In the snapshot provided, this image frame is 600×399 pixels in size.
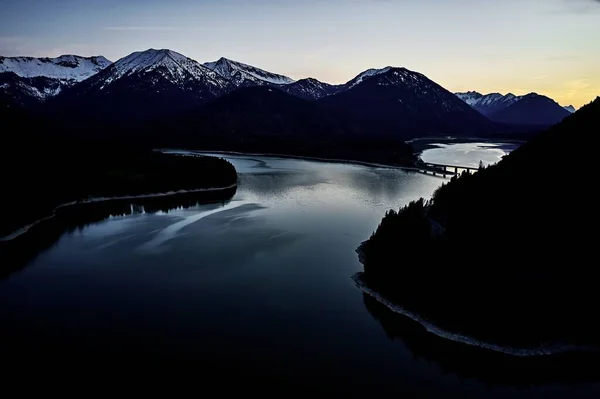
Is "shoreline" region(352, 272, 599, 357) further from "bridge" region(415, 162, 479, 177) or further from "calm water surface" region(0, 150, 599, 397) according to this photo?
"bridge" region(415, 162, 479, 177)

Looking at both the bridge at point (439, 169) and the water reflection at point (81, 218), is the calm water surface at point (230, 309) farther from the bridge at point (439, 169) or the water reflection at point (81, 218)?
the bridge at point (439, 169)

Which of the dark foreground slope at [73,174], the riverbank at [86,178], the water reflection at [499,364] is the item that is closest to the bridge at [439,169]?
the riverbank at [86,178]

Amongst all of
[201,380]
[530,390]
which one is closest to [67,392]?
[201,380]

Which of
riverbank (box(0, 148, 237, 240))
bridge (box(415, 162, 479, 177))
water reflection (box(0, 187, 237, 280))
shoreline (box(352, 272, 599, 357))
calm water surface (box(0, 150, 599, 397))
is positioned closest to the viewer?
calm water surface (box(0, 150, 599, 397))

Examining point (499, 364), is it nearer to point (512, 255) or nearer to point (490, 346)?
point (490, 346)

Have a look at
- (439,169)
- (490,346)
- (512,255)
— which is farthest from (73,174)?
(439,169)

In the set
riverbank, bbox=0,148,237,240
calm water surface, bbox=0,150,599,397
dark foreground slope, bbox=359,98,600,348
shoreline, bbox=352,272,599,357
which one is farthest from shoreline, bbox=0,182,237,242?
shoreline, bbox=352,272,599,357

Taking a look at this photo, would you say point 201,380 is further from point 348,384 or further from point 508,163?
point 508,163
